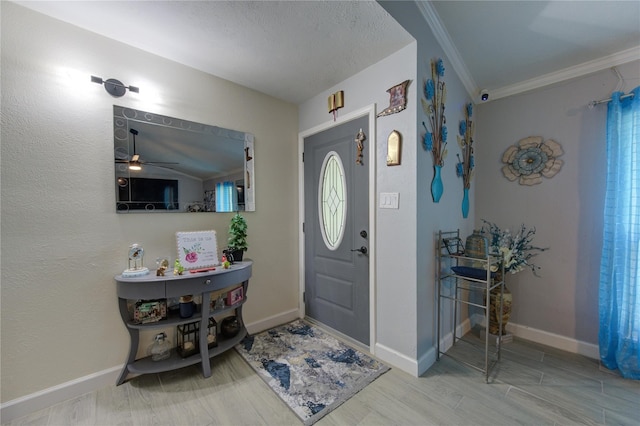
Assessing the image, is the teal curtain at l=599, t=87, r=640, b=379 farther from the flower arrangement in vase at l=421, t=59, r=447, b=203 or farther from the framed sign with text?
the framed sign with text

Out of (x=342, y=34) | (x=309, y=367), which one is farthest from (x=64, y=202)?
(x=342, y=34)

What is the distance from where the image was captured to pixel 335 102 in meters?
2.41

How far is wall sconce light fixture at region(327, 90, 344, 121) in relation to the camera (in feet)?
7.78

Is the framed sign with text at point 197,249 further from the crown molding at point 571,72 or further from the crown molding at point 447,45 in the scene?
the crown molding at point 571,72

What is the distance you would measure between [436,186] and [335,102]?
4.10 ft

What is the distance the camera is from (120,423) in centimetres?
146

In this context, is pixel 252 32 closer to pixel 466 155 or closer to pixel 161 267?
pixel 161 267

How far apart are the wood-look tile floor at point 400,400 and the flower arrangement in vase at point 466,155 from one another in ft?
4.93

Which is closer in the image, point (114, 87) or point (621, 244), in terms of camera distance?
point (114, 87)

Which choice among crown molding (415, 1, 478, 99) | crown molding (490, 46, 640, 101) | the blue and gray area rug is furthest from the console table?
crown molding (490, 46, 640, 101)

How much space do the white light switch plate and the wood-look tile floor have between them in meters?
1.31

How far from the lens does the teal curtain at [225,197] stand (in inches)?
91.1

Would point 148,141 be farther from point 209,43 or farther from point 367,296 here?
point 367,296

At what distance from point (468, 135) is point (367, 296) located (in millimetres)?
2013
